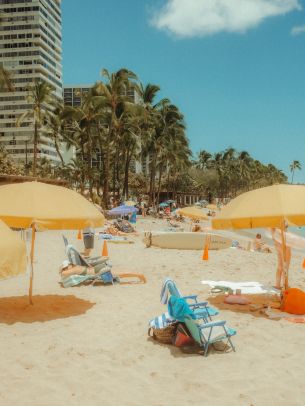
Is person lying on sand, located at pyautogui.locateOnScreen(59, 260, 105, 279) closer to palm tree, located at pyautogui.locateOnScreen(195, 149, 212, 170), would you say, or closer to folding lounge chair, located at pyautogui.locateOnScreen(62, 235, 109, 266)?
folding lounge chair, located at pyautogui.locateOnScreen(62, 235, 109, 266)

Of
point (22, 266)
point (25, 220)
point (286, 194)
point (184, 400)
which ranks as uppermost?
point (286, 194)

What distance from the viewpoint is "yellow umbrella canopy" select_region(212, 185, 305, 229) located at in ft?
22.7

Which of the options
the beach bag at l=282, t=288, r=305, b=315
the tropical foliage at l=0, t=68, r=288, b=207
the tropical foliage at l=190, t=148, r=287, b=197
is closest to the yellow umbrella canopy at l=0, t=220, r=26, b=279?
the beach bag at l=282, t=288, r=305, b=315

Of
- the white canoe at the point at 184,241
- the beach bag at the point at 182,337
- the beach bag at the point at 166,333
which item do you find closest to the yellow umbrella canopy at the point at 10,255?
the beach bag at the point at 166,333

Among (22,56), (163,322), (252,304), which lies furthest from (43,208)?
(22,56)

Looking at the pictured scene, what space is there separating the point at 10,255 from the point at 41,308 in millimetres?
2585

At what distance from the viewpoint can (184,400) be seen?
177 inches

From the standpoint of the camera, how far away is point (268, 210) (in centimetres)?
699

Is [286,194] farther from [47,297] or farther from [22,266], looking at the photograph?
[47,297]

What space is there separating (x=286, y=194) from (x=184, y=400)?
3994 millimetres

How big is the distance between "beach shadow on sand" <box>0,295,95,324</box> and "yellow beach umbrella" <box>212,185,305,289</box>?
3083 mm

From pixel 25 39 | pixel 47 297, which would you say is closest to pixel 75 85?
pixel 25 39

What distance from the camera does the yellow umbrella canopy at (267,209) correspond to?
691cm

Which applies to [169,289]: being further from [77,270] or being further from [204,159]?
[204,159]
